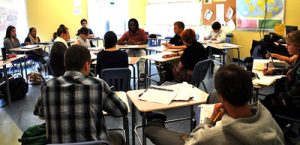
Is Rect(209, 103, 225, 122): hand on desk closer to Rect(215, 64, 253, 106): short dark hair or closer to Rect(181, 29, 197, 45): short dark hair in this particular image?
Rect(215, 64, 253, 106): short dark hair

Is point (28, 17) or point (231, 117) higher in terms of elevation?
point (28, 17)

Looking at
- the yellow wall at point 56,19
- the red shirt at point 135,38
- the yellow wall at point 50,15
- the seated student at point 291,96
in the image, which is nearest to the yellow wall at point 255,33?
the yellow wall at point 56,19

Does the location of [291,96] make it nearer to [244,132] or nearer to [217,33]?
[244,132]

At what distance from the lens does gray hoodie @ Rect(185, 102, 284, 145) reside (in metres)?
1.28

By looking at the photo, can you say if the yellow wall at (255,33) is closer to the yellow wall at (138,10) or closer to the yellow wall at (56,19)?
the yellow wall at (56,19)

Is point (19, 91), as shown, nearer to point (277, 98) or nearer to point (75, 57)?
point (75, 57)

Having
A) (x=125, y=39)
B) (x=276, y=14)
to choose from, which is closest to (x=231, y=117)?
(x=125, y=39)

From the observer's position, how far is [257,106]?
141 cm

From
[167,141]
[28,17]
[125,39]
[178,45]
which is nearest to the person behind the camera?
[167,141]

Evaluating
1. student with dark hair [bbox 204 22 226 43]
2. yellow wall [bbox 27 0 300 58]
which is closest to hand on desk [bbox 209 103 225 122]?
student with dark hair [bbox 204 22 226 43]

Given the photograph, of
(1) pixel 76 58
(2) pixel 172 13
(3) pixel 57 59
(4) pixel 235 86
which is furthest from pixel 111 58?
(2) pixel 172 13

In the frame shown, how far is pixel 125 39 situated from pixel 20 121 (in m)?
3.11

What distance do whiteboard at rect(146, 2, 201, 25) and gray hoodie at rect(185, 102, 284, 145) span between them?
773 centimetres

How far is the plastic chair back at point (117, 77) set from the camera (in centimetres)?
356
